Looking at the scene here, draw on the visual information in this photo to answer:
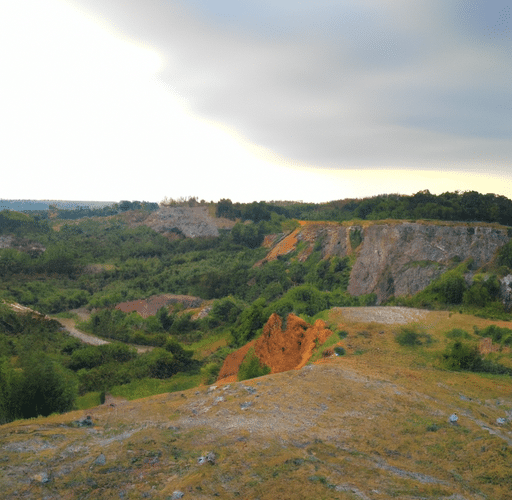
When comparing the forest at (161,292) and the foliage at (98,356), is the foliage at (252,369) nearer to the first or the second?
the forest at (161,292)

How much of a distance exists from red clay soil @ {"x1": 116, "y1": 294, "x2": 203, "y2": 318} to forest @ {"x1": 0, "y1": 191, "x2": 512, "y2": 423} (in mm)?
1496

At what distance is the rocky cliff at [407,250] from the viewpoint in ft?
107

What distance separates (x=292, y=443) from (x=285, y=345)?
9312mm

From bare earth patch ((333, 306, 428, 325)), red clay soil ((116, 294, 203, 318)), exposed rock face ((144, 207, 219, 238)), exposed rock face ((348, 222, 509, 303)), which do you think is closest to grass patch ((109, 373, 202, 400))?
bare earth patch ((333, 306, 428, 325))

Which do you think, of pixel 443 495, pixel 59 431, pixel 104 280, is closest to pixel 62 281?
pixel 104 280

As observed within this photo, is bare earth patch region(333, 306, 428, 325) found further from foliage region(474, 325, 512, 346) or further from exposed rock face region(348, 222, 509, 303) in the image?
exposed rock face region(348, 222, 509, 303)

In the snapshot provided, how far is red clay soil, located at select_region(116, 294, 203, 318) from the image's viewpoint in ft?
133

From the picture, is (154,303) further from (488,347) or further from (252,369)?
(488,347)

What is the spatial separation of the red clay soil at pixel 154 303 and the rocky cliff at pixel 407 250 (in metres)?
14.9

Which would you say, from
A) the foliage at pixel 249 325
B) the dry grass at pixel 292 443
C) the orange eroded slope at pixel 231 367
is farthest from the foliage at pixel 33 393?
the foliage at pixel 249 325

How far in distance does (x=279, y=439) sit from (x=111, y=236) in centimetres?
6689

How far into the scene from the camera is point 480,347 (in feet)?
57.7

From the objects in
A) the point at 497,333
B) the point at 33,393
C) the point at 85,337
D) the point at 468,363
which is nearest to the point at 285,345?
the point at 468,363

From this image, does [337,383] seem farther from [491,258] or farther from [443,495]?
[491,258]
